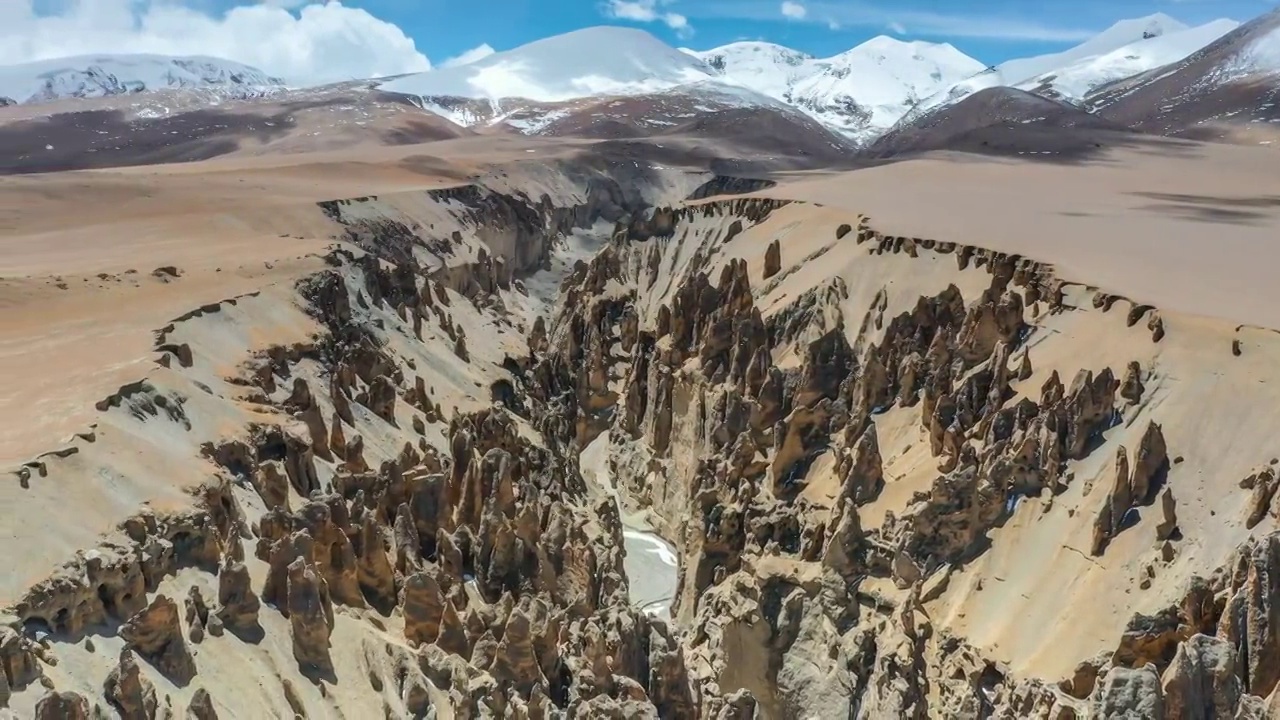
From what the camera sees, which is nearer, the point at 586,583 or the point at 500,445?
the point at 586,583

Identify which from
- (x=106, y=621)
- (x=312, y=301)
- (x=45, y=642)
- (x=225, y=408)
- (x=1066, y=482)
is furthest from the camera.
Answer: (x=312, y=301)

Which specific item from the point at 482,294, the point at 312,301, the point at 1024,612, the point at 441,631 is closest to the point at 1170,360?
the point at 1024,612

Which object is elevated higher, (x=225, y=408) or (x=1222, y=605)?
(x=225, y=408)

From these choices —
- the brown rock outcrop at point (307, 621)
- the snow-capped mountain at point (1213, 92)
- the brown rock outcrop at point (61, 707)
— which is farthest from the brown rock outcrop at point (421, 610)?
the snow-capped mountain at point (1213, 92)

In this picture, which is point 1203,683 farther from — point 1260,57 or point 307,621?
point 1260,57

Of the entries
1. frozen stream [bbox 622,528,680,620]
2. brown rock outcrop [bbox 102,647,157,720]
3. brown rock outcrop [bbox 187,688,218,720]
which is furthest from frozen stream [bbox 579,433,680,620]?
brown rock outcrop [bbox 102,647,157,720]

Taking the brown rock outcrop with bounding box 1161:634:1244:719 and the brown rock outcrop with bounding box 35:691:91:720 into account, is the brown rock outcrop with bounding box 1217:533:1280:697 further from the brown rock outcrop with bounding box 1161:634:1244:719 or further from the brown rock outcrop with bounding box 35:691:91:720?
the brown rock outcrop with bounding box 35:691:91:720

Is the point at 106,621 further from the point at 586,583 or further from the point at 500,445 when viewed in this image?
the point at 500,445
